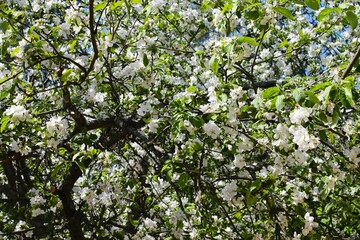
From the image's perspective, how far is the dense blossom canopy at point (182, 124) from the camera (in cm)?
261

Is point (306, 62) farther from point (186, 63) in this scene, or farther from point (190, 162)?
point (190, 162)

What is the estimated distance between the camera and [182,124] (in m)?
2.56

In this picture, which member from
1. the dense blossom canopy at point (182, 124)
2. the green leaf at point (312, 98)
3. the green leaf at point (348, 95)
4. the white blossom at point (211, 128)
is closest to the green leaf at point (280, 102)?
the dense blossom canopy at point (182, 124)

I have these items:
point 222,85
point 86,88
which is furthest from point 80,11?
point 222,85

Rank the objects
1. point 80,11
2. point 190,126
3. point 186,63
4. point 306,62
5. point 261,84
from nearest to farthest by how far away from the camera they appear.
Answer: point 190,126 → point 80,11 → point 261,84 → point 186,63 → point 306,62

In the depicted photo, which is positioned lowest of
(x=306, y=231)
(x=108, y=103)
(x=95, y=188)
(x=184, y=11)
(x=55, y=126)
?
(x=306, y=231)

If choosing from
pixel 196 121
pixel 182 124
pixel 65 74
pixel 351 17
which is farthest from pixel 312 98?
pixel 65 74

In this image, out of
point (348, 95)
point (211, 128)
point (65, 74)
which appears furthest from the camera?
point (65, 74)

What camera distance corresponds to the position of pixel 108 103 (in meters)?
3.98

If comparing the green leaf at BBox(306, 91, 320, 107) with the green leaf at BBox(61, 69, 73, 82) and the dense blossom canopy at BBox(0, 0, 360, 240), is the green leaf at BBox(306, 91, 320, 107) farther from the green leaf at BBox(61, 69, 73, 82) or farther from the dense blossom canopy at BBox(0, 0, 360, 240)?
the green leaf at BBox(61, 69, 73, 82)

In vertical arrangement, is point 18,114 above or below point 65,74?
below

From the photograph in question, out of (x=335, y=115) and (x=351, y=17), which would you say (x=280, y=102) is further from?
(x=351, y=17)

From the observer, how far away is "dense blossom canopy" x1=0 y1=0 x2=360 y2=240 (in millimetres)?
2607

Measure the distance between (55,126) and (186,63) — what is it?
75.3 inches
